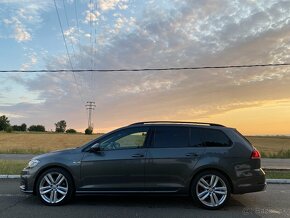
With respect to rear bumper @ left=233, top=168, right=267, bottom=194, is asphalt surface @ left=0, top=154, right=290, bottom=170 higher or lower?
higher

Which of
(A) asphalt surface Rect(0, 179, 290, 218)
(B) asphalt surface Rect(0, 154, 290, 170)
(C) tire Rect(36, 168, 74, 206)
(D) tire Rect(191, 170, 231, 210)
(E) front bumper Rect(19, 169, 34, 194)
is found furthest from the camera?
(B) asphalt surface Rect(0, 154, 290, 170)

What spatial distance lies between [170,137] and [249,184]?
1.73m

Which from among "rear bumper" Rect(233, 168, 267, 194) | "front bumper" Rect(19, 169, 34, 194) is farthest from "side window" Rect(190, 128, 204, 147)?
"front bumper" Rect(19, 169, 34, 194)

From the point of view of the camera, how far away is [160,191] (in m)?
8.14

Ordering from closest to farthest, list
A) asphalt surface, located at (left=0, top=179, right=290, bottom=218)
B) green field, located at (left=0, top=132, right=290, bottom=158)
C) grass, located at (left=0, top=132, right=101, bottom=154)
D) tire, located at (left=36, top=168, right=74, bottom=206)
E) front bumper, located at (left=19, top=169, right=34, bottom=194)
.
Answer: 1. asphalt surface, located at (left=0, top=179, right=290, bottom=218)
2. tire, located at (left=36, top=168, right=74, bottom=206)
3. front bumper, located at (left=19, top=169, right=34, bottom=194)
4. green field, located at (left=0, top=132, right=290, bottom=158)
5. grass, located at (left=0, top=132, right=101, bottom=154)

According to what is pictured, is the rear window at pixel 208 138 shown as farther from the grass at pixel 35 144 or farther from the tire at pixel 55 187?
the grass at pixel 35 144

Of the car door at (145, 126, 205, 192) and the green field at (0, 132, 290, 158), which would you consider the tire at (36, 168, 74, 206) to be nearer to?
the car door at (145, 126, 205, 192)

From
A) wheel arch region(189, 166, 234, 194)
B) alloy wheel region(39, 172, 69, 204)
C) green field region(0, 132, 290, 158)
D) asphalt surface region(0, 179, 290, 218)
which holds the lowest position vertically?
asphalt surface region(0, 179, 290, 218)

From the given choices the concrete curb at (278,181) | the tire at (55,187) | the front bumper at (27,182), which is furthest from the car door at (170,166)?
the concrete curb at (278,181)

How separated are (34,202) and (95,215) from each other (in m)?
1.70

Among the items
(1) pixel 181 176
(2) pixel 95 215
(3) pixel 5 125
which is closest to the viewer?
(2) pixel 95 215

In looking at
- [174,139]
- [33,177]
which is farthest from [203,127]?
[33,177]

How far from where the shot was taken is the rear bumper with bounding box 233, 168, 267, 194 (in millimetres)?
8133

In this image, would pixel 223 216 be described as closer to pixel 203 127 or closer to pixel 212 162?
pixel 212 162
